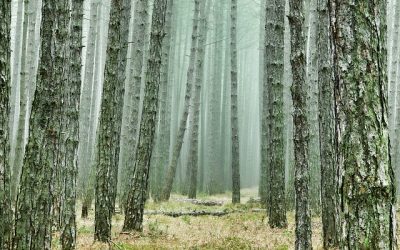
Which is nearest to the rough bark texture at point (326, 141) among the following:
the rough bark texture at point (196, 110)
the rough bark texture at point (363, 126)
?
the rough bark texture at point (363, 126)

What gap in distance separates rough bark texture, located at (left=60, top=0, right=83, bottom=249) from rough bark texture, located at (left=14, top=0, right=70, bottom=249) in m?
1.97

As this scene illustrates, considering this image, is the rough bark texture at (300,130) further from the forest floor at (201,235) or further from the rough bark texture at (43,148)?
the rough bark texture at (43,148)

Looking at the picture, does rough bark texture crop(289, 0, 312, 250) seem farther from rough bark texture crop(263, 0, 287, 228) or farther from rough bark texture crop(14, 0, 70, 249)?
rough bark texture crop(263, 0, 287, 228)

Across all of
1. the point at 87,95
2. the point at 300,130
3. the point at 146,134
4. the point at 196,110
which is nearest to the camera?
the point at 300,130

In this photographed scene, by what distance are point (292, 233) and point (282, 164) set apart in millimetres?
1577

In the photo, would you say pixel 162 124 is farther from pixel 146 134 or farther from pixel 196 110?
pixel 146 134

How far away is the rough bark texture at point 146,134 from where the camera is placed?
30.4ft

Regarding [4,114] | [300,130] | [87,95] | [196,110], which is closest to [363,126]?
[4,114]

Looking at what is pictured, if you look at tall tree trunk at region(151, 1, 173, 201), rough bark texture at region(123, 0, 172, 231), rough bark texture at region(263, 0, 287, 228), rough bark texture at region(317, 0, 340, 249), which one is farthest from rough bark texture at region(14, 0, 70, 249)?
tall tree trunk at region(151, 1, 173, 201)

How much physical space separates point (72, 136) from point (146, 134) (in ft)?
7.56

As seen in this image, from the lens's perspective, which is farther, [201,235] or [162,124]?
[162,124]

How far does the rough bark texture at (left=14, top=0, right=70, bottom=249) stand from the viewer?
16.3ft

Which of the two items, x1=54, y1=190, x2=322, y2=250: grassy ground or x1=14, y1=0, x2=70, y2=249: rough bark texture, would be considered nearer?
x1=14, y1=0, x2=70, y2=249: rough bark texture

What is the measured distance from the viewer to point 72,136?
290 inches
